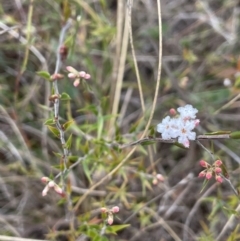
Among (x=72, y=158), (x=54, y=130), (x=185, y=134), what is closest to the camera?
(x=185, y=134)

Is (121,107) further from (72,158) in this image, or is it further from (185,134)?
(185,134)

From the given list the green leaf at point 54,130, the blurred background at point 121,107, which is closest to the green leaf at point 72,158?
the green leaf at point 54,130

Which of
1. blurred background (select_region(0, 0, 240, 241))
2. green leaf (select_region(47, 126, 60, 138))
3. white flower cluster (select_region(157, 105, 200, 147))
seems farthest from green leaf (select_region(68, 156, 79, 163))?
white flower cluster (select_region(157, 105, 200, 147))

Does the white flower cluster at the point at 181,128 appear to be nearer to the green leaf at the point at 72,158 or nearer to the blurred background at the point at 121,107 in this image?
the green leaf at the point at 72,158

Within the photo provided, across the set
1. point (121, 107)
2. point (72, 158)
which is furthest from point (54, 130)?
point (121, 107)

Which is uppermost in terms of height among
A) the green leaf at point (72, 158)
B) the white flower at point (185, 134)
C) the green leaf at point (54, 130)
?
the white flower at point (185, 134)

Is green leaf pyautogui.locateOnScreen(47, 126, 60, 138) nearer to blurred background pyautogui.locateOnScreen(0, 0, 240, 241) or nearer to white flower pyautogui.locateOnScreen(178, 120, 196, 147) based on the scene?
white flower pyautogui.locateOnScreen(178, 120, 196, 147)
